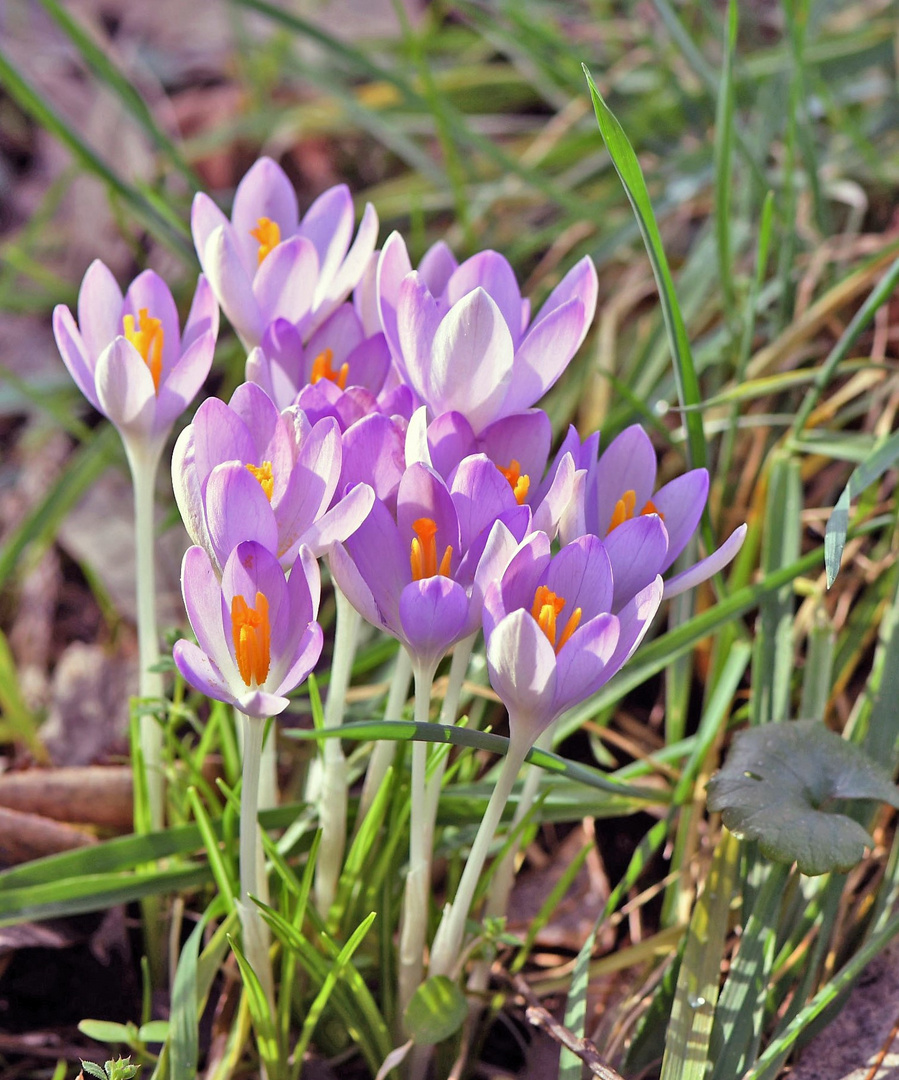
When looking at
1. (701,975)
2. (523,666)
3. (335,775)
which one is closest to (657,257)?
(523,666)

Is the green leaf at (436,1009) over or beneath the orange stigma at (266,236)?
beneath

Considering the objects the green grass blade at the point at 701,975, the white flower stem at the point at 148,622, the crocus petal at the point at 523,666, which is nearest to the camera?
the crocus petal at the point at 523,666

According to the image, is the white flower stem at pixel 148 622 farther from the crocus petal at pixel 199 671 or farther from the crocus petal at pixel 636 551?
the crocus petal at pixel 636 551

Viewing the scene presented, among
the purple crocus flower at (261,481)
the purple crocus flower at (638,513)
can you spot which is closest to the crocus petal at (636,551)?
the purple crocus flower at (638,513)

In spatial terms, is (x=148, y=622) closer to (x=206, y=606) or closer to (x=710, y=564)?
(x=206, y=606)

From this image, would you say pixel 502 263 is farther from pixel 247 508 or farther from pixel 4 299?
pixel 4 299

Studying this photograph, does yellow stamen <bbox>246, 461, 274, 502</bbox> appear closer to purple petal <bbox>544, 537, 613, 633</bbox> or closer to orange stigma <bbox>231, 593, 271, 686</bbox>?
orange stigma <bbox>231, 593, 271, 686</bbox>

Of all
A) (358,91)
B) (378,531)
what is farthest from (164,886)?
(358,91)

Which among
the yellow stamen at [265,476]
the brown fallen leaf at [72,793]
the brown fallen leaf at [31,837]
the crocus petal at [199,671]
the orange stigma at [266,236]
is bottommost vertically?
the brown fallen leaf at [31,837]

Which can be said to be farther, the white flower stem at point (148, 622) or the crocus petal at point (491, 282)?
the white flower stem at point (148, 622)
